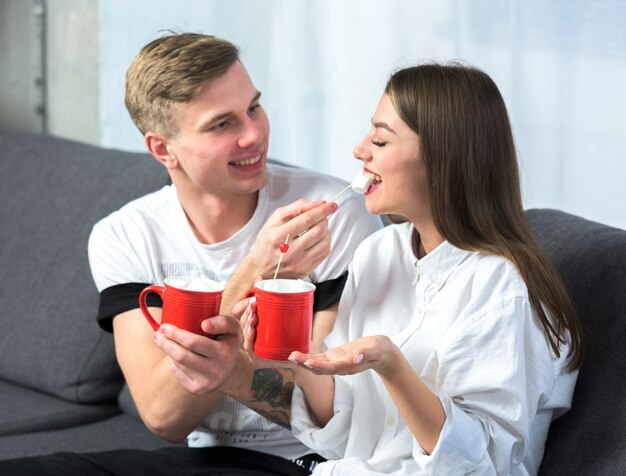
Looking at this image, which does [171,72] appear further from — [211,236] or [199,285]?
[199,285]

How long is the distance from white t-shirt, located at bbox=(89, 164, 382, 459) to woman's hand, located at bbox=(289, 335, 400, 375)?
54 centimetres

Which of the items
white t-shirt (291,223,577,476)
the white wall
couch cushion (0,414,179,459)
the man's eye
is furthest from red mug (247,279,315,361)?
the white wall

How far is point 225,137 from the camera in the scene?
2051 mm

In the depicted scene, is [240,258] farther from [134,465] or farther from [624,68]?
[624,68]

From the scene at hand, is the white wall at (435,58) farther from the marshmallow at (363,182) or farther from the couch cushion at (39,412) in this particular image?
the couch cushion at (39,412)

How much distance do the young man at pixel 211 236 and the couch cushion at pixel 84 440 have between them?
12.0 inches

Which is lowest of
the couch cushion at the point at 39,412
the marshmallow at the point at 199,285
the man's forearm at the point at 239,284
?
the couch cushion at the point at 39,412

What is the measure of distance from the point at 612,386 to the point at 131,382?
39.5 inches

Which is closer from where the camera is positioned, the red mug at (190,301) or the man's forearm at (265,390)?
the red mug at (190,301)

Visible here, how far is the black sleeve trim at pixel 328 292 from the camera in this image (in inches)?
79.7

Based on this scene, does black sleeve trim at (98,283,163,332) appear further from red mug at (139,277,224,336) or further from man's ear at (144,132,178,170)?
red mug at (139,277,224,336)

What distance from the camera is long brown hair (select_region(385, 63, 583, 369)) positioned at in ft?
5.46

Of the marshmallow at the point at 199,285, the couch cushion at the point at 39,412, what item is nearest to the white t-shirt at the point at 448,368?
the marshmallow at the point at 199,285

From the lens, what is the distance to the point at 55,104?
388cm
